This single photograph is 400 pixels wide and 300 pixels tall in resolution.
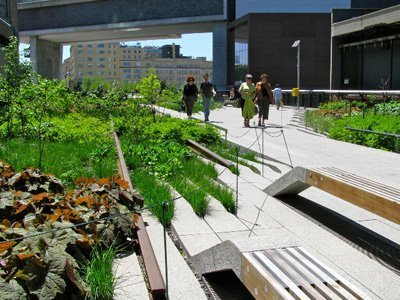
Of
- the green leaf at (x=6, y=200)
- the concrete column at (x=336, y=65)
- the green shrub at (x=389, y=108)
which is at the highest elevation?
the concrete column at (x=336, y=65)

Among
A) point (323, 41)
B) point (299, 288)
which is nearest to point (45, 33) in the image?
point (323, 41)

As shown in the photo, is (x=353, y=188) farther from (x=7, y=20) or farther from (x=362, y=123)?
(x=7, y=20)

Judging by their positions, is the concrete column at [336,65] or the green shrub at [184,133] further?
the concrete column at [336,65]

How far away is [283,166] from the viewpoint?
10891 mm

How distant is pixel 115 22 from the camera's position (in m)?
57.5

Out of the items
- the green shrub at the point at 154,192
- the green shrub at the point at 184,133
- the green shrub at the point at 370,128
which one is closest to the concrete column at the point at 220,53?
the green shrub at the point at 370,128

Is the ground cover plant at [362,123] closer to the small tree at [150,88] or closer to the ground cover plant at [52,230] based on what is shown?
the small tree at [150,88]

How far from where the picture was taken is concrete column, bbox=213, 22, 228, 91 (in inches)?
2039

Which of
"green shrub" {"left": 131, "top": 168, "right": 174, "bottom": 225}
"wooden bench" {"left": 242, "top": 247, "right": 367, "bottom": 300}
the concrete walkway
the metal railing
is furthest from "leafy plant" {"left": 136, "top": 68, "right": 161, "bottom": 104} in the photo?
"wooden bench" {"left": 242, "top": 247, "right": 367, "bottom": 300}

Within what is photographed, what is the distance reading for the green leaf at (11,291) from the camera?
3.31 m

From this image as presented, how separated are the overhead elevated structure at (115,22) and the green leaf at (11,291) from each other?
4917 centimetres

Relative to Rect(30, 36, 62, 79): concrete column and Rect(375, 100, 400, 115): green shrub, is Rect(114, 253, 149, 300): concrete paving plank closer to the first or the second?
Rect(375, 100, 400, 115): green shrub

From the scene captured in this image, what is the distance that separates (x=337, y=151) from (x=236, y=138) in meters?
3.80

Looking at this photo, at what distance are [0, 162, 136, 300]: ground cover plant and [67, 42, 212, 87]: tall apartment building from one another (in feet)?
521
